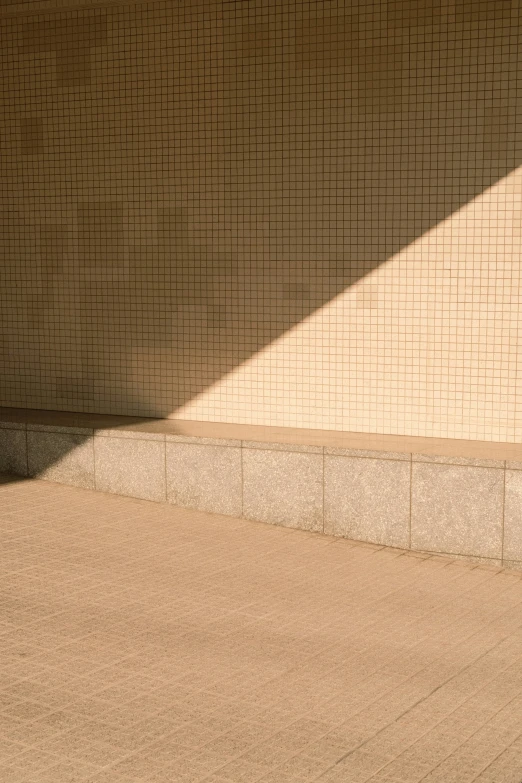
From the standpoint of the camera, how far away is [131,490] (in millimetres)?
→ 8484

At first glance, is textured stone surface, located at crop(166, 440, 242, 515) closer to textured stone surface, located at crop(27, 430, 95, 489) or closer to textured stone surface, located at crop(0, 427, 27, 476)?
textured stone surface, located at crop(27, 430, 95, 489)

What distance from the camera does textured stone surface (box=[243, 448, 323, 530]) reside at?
7637 mm

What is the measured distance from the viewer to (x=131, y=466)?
27.7ft

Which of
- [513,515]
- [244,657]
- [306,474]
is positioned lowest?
[244,657]

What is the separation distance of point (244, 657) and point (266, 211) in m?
4.34

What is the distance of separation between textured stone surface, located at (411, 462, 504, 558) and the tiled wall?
1.01 metres

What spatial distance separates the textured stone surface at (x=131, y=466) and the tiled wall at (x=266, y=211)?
0.90 meters

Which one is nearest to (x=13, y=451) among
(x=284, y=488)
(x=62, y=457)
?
(x=62, y=457)

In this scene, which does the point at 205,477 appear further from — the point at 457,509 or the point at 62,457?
the point at 457,509

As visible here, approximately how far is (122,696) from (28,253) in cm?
581

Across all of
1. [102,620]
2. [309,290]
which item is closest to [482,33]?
[309,290]

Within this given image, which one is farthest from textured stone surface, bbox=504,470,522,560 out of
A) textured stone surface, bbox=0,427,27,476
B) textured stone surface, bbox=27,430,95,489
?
textured stone surface, bbox=0,427,27,476

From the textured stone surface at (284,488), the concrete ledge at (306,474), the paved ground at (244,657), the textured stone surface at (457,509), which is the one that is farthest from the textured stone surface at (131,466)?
the textured stone surface at (457,509)

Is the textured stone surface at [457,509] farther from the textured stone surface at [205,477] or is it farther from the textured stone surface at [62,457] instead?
the textured stone surface at [62,457]
